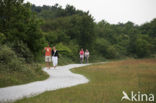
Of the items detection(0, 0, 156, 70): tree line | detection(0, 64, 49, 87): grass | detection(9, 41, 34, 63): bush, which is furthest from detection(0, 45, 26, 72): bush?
detection(9, 41, 34, 63): bush

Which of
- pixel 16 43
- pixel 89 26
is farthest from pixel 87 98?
pixel 89 26

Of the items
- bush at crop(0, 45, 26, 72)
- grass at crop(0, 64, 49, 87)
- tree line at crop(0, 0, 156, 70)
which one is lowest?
grass at crop(0, 64, 49, 87)

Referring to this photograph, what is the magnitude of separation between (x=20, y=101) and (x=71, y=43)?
33.8 m

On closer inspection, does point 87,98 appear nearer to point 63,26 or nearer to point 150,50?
point 63,26

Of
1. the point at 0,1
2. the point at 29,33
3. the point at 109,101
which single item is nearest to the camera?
the point at 109,101

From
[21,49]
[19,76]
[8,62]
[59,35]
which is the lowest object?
[19,76]

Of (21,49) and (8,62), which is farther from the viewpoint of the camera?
(21,49)

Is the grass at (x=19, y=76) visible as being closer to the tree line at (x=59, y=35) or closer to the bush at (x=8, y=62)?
the bush at (x=8, y=62)

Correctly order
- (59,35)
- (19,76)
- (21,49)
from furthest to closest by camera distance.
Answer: (59,35), (21,49), (19,76)

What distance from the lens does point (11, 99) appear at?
8.16 meters

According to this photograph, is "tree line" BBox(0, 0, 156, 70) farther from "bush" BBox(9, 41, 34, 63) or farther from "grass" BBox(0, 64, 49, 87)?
"grass" BBox(0, 64, 49, 87)

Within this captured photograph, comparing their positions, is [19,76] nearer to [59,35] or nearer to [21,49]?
[21,49]

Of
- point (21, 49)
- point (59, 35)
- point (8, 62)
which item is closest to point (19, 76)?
point (8, 62)

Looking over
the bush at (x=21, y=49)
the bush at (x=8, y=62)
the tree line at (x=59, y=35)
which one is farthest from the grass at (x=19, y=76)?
the bush at (x=21, y=49)
